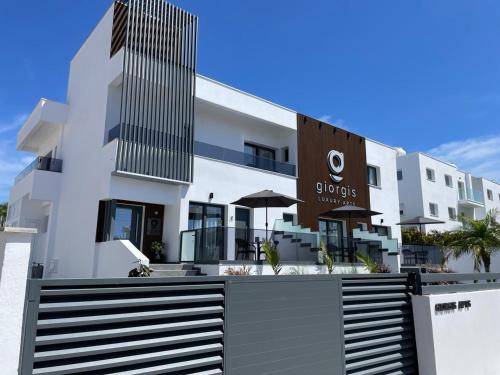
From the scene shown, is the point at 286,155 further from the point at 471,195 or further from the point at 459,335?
the point at 471,195

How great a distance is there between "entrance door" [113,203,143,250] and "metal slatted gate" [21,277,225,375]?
1114 cm

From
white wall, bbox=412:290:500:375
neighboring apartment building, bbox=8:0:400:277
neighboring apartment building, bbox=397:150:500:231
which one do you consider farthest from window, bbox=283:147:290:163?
neighboring apartment building, bbox=397:150:500:231

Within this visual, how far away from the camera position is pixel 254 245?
42.9 ft

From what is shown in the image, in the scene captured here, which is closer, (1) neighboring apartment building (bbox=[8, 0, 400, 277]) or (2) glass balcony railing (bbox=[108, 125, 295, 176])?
(1) neighboring apartment building (bbox=[8, 0, 400, 277])

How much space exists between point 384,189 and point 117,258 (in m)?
17.9

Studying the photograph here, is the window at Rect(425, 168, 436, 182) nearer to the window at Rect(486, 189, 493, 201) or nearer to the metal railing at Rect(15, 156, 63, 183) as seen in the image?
the window at Rect(486, 189, 493, 201)

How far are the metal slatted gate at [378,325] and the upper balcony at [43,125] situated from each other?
16.8 metres

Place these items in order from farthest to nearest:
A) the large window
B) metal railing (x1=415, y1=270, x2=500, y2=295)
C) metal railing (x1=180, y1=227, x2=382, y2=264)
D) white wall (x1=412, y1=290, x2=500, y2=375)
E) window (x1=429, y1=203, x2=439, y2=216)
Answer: window (x1=429, y1=203, x2=439, y2=216) < the large window < metal railing (x1=180, y1=227, x2=382, y2=264) < metal railing (x1=415, y1=270, x2=500, y2=295) < white wall (x1=412, y1=290, x2=500, y2=375)

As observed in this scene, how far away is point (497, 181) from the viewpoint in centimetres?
4594

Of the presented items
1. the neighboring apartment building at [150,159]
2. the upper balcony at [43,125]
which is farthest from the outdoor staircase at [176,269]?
the upper balcony at [43,125]

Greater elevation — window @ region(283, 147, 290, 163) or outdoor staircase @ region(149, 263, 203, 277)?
window @ region(283, 147, 290, 163)

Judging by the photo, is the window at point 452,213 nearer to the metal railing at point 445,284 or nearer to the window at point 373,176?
the window at point 373,176

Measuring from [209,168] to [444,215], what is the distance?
27.0m

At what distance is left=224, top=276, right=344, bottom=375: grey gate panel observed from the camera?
12.3 feet
